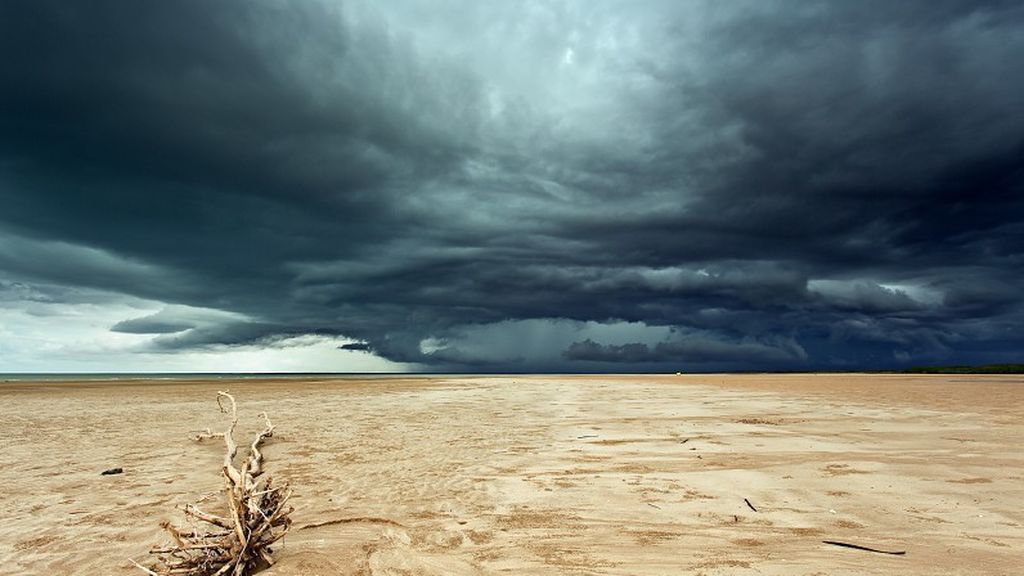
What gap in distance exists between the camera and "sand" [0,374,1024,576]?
17.8 ft

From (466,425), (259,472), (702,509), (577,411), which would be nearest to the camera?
(702,509)

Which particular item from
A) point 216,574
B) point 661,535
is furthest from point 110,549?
point 661,535

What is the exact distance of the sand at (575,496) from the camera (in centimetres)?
541

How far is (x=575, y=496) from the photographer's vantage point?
772 cm

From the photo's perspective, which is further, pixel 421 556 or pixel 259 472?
pixel 259 472

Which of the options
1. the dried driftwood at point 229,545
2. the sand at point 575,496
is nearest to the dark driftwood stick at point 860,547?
the sand at point 575,496

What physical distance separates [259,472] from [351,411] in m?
12.3

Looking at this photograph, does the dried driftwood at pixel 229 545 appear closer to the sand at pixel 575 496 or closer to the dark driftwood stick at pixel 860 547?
the sand at pixel 575 496

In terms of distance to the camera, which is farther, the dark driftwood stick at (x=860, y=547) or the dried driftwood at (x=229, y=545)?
the dark driftwood stick at (x=860, y=547)

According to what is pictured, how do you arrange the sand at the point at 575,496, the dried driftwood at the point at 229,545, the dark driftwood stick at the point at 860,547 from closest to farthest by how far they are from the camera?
1. the dried driftwood at the point at 229,545
2. the dark driftwood stick at the point at 860,547
3. the sand at the point at 575,496

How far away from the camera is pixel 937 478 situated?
8.13m

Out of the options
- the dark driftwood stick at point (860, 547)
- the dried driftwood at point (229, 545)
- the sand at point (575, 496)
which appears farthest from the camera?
the sand at point (575, 496)

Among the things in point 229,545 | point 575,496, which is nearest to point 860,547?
point 575,496

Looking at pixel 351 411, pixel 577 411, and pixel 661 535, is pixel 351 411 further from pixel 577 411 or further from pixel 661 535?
pixel 661 535
